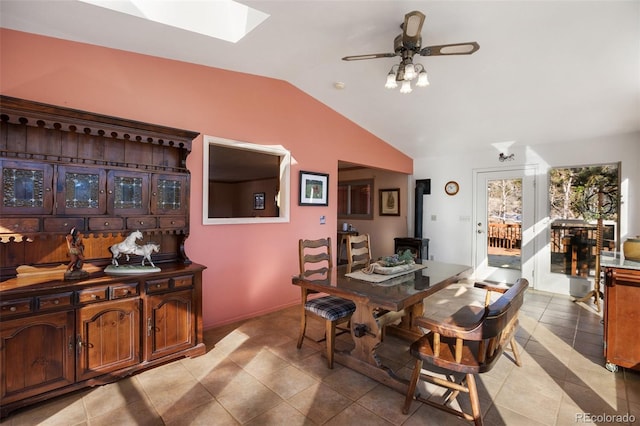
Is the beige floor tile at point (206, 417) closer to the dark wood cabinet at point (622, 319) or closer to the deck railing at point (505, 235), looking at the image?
the dark wood cabinet at point (622, 319)

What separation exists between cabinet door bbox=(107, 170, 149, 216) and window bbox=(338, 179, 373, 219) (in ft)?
16.8


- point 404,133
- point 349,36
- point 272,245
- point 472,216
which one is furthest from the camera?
point 472,216

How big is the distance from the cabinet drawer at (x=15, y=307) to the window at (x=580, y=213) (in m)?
6.14

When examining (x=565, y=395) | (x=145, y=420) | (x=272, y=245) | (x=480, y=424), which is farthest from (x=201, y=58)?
(x=565, y=395)

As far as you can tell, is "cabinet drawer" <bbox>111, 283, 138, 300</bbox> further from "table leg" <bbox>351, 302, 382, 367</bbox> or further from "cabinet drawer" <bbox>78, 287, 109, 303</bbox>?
"table leg" <bbox>351, 302, 382, 367</bbox>

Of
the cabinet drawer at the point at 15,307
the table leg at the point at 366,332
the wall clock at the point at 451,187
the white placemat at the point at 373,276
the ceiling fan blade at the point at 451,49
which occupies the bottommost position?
the table leg at the point at 366,332

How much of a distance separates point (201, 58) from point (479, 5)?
256 centimetres

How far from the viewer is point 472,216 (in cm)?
546

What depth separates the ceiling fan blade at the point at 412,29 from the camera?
212 cm

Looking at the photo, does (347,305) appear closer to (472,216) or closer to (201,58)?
(201,58)

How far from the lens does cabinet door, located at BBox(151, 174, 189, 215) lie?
103 inches

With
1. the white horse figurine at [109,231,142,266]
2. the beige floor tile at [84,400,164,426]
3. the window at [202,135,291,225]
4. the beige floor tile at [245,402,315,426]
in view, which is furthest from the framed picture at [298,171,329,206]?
the beige floor tile at [84,400,164,426]

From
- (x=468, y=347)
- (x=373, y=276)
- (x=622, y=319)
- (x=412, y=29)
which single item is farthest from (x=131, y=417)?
(x=622, y=319)

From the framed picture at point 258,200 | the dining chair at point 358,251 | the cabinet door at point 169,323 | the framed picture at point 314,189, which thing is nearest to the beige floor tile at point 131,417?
the cabinet door at point 169,323
